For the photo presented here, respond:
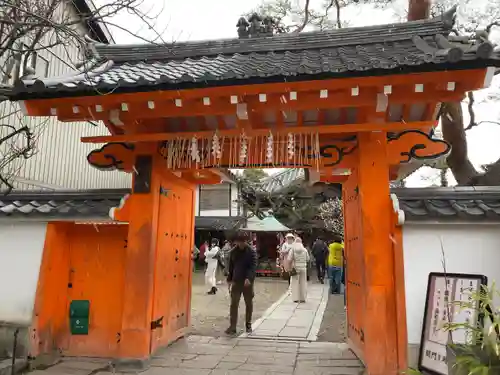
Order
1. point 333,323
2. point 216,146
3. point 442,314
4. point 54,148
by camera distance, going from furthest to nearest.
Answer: point 54,148 < point 333,323 < point 216,146 < point 442,314

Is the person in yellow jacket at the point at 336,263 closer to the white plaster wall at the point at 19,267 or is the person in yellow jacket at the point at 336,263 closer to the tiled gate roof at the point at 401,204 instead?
the tiled gate roof at the point at 401,204

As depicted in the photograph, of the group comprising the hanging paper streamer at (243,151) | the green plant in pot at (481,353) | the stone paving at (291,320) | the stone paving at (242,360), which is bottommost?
the stone paving at (242,360)

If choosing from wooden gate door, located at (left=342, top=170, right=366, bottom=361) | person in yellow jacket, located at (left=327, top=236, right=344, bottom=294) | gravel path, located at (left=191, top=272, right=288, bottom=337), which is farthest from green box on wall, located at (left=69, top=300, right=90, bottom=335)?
person in yellow jacket, located at (left=327, top=236, right=344, bottom=294)

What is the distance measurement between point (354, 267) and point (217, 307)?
233 inches

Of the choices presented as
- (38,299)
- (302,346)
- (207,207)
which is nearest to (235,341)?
(302,346)

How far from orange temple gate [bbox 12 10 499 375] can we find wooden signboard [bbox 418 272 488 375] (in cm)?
30

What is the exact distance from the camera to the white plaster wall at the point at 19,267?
5.66 metres

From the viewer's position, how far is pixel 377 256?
5238mm

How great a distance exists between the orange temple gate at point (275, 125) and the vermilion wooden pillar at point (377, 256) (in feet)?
0.04

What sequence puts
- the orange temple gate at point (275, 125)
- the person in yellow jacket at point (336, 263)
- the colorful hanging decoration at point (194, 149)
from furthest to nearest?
the person in yellow jacket at point (336, 263) < the colorful hanging decoration at point (194, 149) < the orange temple gate at point (275, 125)

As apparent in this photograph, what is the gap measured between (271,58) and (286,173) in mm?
17429

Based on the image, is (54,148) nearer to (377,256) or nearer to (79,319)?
→ (79,319)

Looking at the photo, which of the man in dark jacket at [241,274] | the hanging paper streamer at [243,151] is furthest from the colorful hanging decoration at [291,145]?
the man in dark jacket at [241,274]

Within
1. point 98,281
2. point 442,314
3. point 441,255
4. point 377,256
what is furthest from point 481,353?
point 98,281
